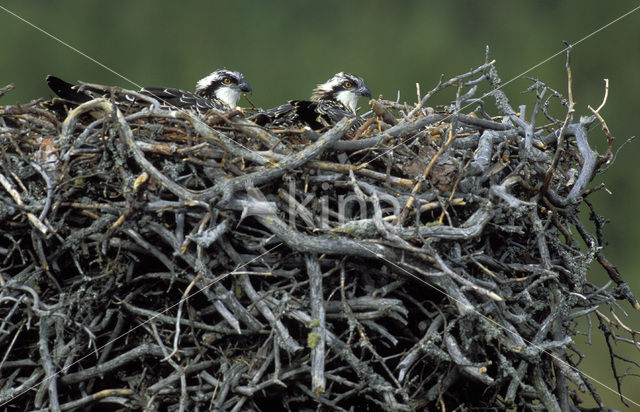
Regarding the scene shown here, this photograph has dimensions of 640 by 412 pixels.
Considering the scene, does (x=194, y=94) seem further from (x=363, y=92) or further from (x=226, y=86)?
(x=363, y=92)

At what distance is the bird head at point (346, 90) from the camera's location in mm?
3590

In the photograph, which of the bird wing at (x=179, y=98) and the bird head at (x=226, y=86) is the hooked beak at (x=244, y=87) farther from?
the bird wing at (x=179, y=98)

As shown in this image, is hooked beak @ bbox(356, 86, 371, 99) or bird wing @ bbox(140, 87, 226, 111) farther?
hooked beak @ bbox(356, 86, 371, 99)

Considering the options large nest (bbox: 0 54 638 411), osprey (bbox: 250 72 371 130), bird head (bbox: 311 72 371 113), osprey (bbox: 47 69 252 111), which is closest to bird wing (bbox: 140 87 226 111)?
osprey (bbox: 47 69 252 111)

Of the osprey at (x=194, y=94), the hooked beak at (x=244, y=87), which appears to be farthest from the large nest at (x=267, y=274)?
the hooked beak at (x=244, y=87)

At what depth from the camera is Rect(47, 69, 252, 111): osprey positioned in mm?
2686

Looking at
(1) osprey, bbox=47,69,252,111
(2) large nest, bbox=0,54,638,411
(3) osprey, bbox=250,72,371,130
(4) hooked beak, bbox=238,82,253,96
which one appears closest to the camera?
(2) large nest, bbox=0,54,638,411

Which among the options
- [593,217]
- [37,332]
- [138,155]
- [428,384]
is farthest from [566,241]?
[37,332]

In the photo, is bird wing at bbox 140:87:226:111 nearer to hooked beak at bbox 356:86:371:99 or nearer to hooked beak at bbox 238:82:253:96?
hooked beak at bbox 238:82:253:96

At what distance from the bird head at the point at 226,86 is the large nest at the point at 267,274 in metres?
1.27

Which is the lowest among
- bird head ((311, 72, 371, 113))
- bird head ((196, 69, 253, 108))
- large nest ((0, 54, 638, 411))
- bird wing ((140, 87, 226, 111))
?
large nest ((0, 54, 638, 411))

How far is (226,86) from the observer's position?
3.55 metres

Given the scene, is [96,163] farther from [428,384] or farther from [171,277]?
[428,384]

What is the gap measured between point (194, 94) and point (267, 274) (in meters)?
1.24
